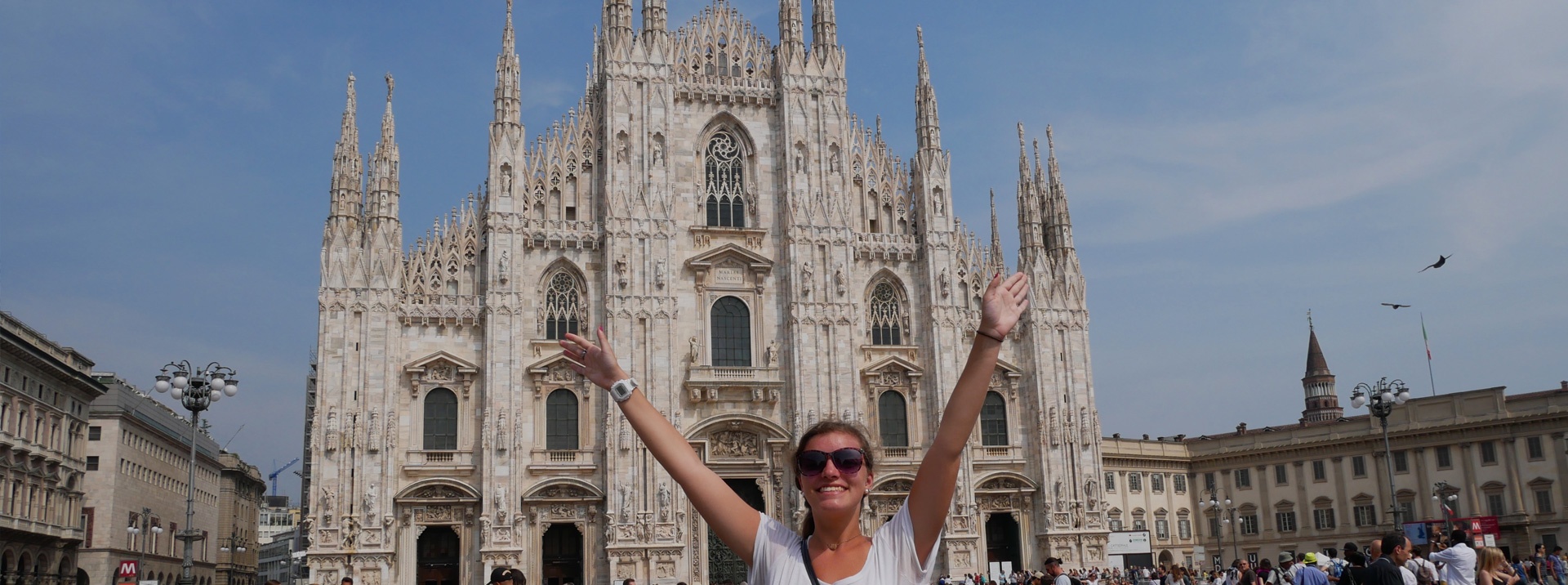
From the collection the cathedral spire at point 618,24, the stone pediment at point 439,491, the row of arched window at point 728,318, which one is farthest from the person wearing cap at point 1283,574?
the cathedral spire at point 618,24

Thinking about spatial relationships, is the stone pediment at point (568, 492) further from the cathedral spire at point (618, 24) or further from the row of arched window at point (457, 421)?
the cathedral spire at point (618, 24)

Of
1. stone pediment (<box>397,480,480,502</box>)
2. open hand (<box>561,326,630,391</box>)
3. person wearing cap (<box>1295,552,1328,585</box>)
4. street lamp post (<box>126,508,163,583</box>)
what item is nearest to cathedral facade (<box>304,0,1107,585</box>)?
stone pediment (<box>397,480,480,502</box>)

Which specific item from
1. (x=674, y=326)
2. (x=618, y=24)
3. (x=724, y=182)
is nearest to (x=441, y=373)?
(x=674, y=326)

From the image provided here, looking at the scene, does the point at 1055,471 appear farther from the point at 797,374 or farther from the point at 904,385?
the point at 797,374

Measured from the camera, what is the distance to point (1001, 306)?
3621mm

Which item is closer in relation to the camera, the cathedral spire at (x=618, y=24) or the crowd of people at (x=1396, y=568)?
the crowd of people at (x=1396, y=568)

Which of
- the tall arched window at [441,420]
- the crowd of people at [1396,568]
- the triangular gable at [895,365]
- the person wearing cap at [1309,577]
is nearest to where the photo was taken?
the crowd of people at [1396,568]

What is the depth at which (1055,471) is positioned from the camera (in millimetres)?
41406

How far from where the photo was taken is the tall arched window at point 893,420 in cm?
4125

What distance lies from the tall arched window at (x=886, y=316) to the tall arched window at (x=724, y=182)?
Result: 515cm

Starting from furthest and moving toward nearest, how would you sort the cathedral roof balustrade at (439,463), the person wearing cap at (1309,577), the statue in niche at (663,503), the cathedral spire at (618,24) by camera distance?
the cathedral spire at (618,24), the statue in niche at (663,503), the cathedral roof balustrade at (439,463), the person wearing cap at (1309,577)

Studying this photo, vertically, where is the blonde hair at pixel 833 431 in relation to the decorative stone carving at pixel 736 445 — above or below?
below

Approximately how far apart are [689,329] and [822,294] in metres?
4.34

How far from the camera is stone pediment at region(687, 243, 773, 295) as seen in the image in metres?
40.2
